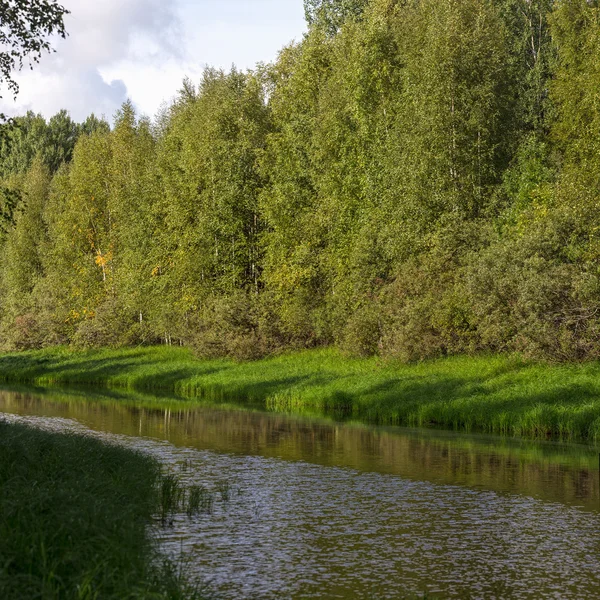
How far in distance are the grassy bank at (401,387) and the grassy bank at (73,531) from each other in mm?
17497

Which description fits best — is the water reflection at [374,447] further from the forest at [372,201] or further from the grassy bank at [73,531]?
the grassy bank at [73,531]

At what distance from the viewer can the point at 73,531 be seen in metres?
12.6

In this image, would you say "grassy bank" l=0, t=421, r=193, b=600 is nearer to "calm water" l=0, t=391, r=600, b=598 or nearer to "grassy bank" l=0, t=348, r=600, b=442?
"calm water" l=0, t=391, r=600, b=598

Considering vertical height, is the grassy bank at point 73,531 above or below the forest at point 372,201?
below

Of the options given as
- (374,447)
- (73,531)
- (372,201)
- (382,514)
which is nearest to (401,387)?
(374,447)

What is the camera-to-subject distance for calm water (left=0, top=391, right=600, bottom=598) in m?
14.4

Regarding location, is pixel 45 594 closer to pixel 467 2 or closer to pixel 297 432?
pixel 297 432

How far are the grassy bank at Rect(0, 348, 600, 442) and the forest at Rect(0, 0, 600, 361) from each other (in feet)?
3.82

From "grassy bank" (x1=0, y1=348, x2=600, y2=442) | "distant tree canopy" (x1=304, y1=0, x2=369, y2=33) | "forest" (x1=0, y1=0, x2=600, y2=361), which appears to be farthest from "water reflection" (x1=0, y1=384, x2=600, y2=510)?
"distant tree canopy" (x1=304, y1=0, x2=369, y2=33)

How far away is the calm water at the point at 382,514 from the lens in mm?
14367

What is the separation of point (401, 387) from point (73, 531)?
93.5ft

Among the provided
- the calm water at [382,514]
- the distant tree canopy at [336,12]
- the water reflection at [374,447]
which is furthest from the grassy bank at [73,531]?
the distant tree canopy at [336,12]

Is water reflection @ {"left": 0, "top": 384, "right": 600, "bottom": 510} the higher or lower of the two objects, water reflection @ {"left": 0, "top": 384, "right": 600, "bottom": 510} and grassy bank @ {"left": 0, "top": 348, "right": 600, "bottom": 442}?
the lower

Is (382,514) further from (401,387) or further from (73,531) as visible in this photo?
(401,387)
